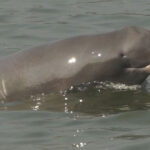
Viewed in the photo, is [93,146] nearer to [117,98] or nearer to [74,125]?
[74,125]

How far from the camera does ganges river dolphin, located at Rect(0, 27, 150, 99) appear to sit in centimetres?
875

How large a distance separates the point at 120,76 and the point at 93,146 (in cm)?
158

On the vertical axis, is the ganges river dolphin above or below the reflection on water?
above

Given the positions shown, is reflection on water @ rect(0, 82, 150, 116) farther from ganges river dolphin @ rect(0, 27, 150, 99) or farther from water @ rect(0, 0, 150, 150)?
ganges river dolphin @ rect(0, 27, 150, 99)

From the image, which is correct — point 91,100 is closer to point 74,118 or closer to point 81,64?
point 81,64

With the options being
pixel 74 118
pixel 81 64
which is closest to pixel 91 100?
pixel 81 64

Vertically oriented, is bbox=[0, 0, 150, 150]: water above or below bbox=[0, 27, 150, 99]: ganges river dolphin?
below

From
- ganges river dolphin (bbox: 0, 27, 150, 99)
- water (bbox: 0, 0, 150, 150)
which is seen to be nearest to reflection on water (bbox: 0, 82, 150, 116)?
water (bbox: 0, 0, 150, 150)

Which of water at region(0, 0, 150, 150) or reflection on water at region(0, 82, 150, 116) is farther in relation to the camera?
reflection on water at region(0, 82, 150, 116)

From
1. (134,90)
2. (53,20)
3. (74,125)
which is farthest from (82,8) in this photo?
(74,125)

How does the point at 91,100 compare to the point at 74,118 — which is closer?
the point at 74,118

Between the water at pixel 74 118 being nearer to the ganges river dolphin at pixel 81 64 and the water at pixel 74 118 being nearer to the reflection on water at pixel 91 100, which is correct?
the reflection on water at pixel 91 100

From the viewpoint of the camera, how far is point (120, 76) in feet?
29.0

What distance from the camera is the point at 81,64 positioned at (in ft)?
28.8
